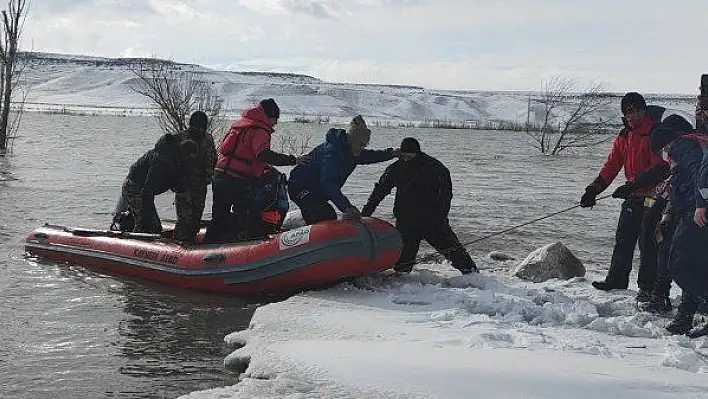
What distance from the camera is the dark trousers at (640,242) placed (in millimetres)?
6355

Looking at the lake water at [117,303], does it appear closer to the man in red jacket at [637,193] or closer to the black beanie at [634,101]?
the man in red jacket at [637,193]

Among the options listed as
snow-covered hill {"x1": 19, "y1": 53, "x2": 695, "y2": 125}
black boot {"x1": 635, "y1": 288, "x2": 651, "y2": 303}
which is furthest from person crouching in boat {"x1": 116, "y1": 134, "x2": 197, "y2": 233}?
snow-covered hill {"x1": 19, "y1": 53, "x2": 695, "y2": 125}

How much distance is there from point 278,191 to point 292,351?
127 inches

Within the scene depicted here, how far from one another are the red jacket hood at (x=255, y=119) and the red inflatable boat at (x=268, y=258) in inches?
43.7

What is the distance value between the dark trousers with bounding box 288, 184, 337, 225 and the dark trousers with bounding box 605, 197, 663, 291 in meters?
2.67

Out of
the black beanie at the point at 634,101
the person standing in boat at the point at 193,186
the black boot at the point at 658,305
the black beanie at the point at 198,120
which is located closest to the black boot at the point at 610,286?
the black boot at the point at 658,305

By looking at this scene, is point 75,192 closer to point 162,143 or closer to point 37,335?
point 162,143

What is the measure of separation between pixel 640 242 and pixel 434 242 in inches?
79.6

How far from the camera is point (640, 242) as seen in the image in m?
6.49

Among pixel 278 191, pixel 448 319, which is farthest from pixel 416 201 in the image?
pixel 448 319

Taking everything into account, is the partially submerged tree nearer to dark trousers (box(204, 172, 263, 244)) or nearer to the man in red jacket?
dark trousers (box(204, 172, 263, 244))

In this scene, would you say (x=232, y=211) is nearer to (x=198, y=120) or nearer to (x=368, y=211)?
(x=198, y=120)

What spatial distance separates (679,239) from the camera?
547cm

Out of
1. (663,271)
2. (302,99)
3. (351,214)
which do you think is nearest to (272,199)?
(351,214)
